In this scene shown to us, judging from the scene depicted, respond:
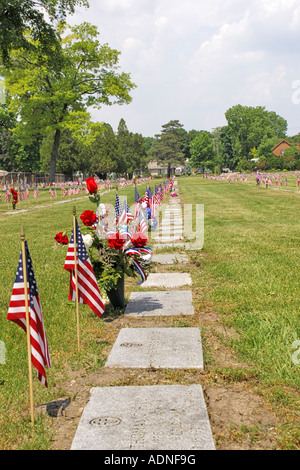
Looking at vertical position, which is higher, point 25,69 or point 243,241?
point 25,69

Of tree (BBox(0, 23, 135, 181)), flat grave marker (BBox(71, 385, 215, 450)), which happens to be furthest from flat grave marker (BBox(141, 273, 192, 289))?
tree (BBox(0, 23, 135, 181))

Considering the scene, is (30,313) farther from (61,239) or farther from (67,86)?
(67,86)

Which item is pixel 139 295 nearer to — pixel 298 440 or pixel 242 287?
pixel 242 287

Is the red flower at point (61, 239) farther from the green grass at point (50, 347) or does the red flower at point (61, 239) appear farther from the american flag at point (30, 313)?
the american flag at point (30, 313)

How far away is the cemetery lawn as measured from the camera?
2.92 meters

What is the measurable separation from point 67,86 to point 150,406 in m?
43.8

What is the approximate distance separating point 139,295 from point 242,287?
146 centimetres

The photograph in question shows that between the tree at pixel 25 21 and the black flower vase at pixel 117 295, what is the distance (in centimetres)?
1819

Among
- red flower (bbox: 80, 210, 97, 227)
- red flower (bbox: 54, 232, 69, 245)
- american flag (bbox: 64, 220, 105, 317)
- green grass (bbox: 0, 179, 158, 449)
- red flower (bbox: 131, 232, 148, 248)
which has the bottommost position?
green grass (bbox: 0, 179, 158, 449)

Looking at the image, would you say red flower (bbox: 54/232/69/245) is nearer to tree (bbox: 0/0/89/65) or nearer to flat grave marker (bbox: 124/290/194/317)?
flat grave marker (bbox: 124/290/194/317)

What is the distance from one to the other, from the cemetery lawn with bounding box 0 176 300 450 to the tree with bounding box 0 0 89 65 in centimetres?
1628

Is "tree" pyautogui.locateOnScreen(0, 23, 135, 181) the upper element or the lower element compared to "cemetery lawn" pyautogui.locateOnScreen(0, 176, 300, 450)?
upper

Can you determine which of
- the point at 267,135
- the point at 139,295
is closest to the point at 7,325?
the point at 139,295

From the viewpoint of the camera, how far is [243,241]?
10.0m
